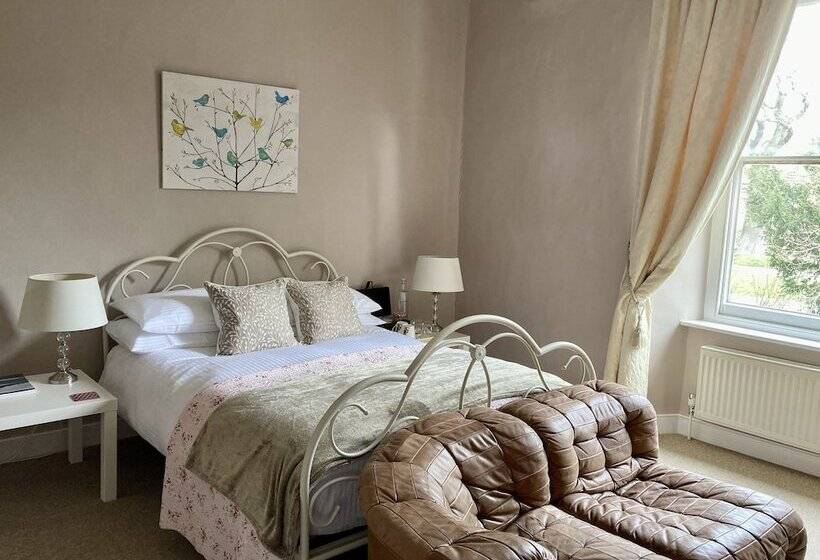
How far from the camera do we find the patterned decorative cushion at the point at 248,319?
10.3 ft

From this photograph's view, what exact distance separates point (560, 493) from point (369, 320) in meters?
1.90

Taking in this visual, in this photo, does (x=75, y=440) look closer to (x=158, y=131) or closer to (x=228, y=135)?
(x=158, y=131)

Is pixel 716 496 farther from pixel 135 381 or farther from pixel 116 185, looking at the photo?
pixel 116 185

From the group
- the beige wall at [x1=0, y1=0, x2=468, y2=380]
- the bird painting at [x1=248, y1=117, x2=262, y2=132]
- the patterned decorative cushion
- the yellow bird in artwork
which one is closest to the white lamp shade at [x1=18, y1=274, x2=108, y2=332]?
the beige wall at [x1=0, y1=0, x2=468, y2=380]

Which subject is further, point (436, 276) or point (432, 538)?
point (436, 276)

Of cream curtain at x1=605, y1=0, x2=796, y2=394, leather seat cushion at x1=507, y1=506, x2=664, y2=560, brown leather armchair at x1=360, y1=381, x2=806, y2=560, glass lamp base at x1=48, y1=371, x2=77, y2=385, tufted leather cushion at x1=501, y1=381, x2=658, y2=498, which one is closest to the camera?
brown leather armchair at x1=360, y1=381, x2=806, y2=560

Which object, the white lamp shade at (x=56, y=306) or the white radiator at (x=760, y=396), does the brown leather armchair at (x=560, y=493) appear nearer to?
the white radiator at (x=760, y=396)

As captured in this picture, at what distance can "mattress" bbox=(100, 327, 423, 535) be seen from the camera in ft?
8.81

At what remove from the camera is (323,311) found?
347 cm

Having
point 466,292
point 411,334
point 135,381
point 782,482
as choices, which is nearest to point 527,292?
point 466,292

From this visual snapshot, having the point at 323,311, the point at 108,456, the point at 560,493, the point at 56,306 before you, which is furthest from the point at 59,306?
the point at 560,493

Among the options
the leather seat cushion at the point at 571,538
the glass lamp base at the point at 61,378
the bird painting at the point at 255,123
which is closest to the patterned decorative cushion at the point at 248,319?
the glass lamp base at the point at 61,378

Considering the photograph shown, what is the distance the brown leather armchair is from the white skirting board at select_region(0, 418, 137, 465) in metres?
2.10

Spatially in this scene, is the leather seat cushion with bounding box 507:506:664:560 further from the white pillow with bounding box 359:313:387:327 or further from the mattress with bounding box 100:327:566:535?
the white pillow with bounding box 359:313:387:327
